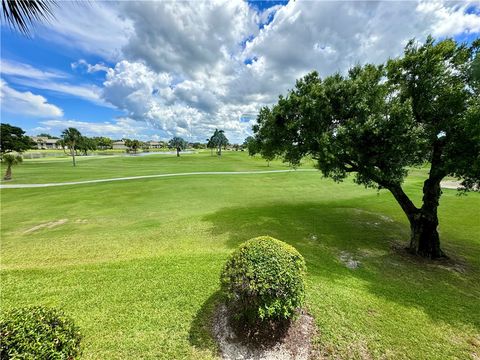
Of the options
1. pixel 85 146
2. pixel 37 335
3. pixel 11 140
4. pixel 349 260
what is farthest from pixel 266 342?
pixel 85 146

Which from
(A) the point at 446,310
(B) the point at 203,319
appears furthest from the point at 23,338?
(A) the point at 446,310

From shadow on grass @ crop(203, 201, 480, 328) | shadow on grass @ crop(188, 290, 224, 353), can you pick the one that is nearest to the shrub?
shadow on grass @ crop(188, 290, 224, 353)

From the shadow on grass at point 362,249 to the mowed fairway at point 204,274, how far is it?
0.06 metres

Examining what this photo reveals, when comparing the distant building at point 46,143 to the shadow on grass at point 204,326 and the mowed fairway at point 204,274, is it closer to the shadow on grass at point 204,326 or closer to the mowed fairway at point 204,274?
the mowed fairway at point 204,274

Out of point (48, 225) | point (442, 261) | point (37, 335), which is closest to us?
point (37, 335)

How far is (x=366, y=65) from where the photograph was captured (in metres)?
11.3

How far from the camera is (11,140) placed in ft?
180

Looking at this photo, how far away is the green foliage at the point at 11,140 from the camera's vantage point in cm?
5403

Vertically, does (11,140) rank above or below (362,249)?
above

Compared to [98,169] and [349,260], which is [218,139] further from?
[349,260]

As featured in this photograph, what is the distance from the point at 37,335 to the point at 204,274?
4506mm

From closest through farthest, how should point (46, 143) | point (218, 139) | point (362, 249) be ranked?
point (362, 249), point (218, 139), point (46, 143)

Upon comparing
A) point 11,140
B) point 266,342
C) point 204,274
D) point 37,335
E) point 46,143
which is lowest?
point 204,274

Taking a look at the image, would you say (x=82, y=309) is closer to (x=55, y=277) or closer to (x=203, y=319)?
(x=55, y=277)
